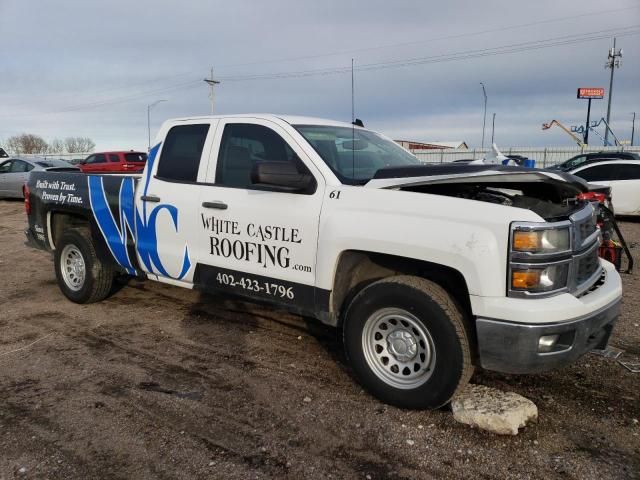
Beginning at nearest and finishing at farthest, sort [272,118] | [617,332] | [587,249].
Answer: [587,249]
[272,118]
[617,332]

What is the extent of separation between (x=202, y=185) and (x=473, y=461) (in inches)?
112

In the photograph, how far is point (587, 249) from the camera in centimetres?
328

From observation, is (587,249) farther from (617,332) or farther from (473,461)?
(617,332)

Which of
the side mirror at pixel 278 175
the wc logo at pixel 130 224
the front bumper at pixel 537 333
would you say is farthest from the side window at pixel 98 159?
the front bumper at pixel 537 333

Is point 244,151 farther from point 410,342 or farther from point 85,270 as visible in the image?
point 85,270

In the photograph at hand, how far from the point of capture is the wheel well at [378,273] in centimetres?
332

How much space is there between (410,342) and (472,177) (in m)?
1.11

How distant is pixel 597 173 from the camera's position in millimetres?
13125

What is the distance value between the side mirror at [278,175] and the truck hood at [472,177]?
0.48 metres

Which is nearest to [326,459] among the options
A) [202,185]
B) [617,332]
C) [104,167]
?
[202,185]

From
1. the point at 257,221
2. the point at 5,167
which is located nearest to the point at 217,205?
the point at 257,221

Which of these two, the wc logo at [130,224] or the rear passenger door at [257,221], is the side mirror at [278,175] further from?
the wc logo at [130,224]

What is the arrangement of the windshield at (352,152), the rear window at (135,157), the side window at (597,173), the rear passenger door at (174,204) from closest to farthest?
the windshield at (352,152) → the rear passenger door at (174,204) → the side window at (597,173) → the rear window at (135,157)

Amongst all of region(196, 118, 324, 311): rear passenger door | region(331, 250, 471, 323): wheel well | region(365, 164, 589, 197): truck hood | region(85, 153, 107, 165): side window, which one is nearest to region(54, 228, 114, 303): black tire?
region(196, 118, 324, 311): rear passenger door
